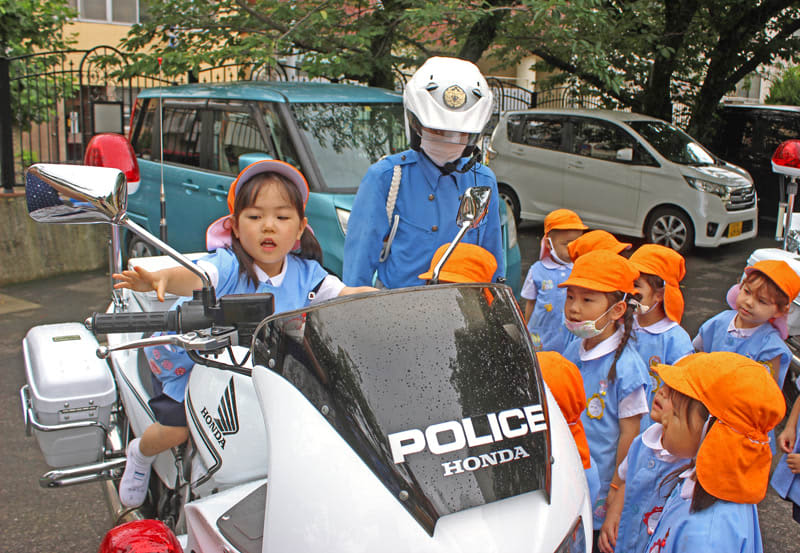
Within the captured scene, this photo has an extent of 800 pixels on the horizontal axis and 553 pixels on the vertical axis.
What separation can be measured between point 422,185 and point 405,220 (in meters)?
0.17

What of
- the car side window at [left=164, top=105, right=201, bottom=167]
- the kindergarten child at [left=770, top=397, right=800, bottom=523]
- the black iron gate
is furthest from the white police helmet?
the black iron gate

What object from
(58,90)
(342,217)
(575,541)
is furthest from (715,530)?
(58,90)

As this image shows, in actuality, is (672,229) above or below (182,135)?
below

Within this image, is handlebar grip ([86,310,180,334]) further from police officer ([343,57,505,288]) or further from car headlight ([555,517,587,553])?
police officer ([343,57,505,288])

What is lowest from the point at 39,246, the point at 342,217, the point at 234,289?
the point at 39,246

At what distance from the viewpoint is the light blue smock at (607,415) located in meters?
3.03

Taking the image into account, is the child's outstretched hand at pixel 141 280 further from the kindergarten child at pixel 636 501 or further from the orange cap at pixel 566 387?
the kindergarten child at pixel 636 501

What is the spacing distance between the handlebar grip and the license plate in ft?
30.1

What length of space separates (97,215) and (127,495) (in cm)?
132

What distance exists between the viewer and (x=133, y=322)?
76.0 inches

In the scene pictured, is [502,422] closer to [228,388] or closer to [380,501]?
[380,501]

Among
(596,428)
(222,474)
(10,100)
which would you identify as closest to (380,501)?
(222,474)

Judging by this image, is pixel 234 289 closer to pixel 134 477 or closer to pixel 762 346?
pixel 134 477

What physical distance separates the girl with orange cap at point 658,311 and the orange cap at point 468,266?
778mm
